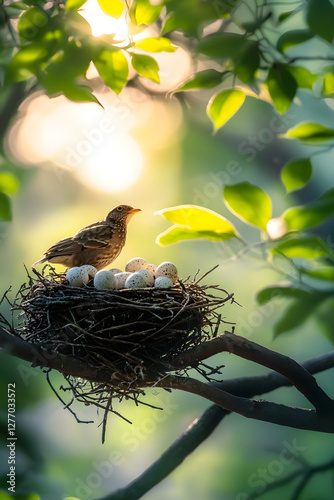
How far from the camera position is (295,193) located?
2264mm

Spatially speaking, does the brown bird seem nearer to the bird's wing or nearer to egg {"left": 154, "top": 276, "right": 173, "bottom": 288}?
the bird's wing

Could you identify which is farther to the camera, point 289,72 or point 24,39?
point 24,39

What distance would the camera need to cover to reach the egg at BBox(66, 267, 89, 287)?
4.56ft

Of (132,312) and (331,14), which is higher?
(331,14)

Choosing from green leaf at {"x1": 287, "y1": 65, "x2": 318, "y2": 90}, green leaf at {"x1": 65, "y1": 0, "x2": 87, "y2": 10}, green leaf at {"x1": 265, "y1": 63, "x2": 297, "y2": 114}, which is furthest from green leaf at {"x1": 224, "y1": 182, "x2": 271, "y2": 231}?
green leaf at {"x1": 65, "y1": 0, "x2": 87, "y2": 10}

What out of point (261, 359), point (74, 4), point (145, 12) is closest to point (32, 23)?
point (74, 4)

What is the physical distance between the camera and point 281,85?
95cm

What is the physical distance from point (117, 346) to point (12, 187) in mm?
445

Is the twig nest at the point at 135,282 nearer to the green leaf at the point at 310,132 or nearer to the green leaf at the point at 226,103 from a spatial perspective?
the green leaf at the point at 226,103

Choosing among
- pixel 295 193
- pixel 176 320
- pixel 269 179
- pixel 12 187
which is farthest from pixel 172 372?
pixel 269 179

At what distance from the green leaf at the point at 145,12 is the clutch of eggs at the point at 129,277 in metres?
0.59

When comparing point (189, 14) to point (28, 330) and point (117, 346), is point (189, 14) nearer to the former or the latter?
point (117, 346)

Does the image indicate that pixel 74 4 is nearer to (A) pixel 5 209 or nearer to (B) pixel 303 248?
(A) pixel 5 209

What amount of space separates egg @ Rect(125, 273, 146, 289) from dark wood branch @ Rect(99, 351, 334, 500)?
483 millimetres
